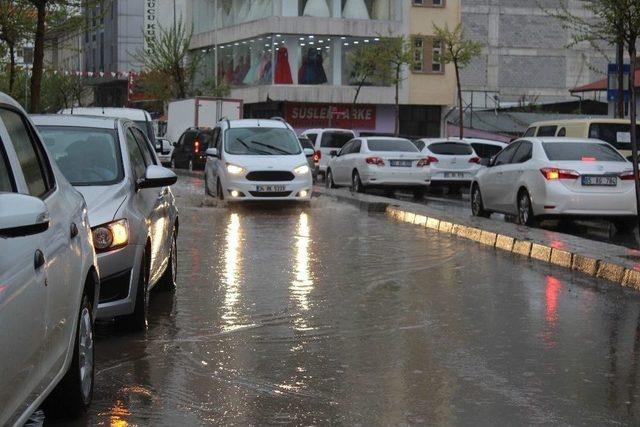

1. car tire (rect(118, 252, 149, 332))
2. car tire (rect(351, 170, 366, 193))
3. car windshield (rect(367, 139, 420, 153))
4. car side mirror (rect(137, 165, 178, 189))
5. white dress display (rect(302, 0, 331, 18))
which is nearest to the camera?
car tire (rect(118, 252, 149, 332))

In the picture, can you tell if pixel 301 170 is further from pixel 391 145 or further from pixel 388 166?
pixel 391 145

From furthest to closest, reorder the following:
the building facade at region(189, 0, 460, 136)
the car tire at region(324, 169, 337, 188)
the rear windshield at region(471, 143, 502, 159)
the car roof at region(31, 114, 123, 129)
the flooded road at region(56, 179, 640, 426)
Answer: the building facade at region(189, 0, 460, 136)
the rear windshield at region(471, 143, 502, 159)
the car tire at region(324, 169, 337, 188)
the car roof at region(31, 114, 123, 129)
the flooded road at region(56, 179, 640, 426)

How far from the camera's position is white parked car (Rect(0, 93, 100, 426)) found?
4266mm

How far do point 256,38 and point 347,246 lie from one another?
50467 mm

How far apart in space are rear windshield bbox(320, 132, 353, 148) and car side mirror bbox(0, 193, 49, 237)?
1349 inches

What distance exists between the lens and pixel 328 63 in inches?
2511

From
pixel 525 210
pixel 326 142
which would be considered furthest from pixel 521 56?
pixel 525 210

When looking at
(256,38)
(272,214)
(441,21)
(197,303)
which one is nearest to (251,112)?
(256,38)

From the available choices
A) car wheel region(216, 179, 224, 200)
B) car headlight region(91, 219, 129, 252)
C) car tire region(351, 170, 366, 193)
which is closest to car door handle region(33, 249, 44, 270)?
car headlight region(91, 219, 129, 252)

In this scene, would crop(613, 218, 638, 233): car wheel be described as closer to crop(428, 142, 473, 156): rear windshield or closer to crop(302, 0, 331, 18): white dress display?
crop(428, 142, 473, 156): rear windshield

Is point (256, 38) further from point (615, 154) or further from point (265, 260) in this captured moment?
point (265, 260)

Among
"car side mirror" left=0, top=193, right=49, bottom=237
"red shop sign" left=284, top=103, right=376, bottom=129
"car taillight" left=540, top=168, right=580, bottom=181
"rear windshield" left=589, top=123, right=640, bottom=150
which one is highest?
"red shop sign" left=284, top=103, right=376, bottom=129

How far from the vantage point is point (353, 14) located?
64062mm

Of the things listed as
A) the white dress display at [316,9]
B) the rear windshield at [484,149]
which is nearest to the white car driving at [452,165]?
the rear windshield at [484,149]
